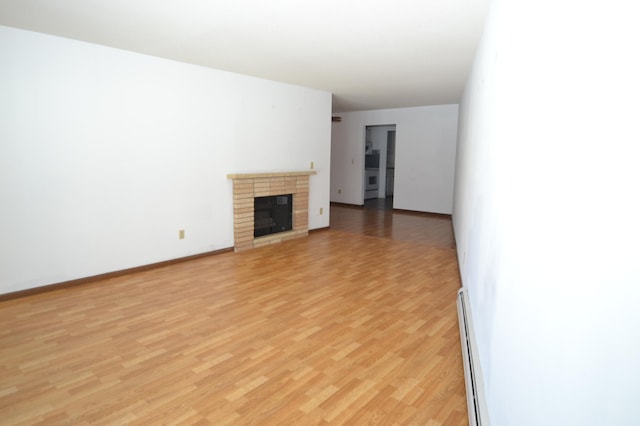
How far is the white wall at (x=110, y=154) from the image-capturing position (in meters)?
3.47

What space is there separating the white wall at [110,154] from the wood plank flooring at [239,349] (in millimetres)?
393

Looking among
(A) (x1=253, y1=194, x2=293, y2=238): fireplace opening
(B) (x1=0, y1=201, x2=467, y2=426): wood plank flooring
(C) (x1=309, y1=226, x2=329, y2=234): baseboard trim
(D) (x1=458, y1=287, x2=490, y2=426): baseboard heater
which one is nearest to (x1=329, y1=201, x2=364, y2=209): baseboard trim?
(C) (x1=309, y1=226, x2=329, y2=234): baseboard trim

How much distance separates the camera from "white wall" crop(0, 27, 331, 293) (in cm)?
347

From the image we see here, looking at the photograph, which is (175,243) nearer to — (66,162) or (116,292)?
(116,292)

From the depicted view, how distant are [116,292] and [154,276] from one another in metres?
0.54

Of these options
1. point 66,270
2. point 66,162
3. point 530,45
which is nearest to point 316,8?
point 530,45

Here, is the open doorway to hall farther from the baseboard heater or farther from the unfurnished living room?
the baseboard heater

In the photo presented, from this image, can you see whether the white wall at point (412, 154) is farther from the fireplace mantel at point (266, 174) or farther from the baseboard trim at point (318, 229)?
the fireplace mantel at point (266, 174)

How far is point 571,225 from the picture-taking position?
0.83 m

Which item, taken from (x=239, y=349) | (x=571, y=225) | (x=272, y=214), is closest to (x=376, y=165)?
(x=272, y=214)

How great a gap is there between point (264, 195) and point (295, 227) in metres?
0.91

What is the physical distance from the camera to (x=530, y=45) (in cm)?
136

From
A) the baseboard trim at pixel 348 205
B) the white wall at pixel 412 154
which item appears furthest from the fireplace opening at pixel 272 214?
the white wall at pixel 412 154

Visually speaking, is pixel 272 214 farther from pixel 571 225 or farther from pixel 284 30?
pixel 571 225
